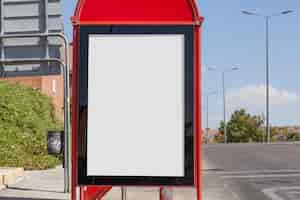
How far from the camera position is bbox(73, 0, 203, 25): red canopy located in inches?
156

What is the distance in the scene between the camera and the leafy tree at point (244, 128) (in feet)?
206

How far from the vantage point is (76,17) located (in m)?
3.96

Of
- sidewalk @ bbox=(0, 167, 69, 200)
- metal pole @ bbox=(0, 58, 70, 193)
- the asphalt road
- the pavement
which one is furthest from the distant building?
the asphalt road

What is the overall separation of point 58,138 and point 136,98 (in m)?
5.42

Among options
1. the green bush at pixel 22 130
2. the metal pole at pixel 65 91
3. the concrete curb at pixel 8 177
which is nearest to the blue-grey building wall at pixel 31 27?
the metal pole at pixel 65 91

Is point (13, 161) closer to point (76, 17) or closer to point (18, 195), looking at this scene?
point (18, 195)

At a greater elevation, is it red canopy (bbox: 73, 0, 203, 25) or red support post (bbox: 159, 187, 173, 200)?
red canopy (bbox: 73, 0, 203, 25)

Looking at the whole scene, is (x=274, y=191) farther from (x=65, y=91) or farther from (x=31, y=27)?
(x=31, y=27)

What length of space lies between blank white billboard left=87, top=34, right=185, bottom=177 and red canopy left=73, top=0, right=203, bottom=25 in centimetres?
12

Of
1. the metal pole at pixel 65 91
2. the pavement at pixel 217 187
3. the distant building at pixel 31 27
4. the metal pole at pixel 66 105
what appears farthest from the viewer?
the distant building at pixel 31 27

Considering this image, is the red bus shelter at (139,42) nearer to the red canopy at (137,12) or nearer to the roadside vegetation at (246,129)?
the red canopy at (137,12)

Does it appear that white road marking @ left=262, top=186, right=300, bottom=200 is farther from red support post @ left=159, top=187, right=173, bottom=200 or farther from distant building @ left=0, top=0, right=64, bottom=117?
red support post @ left=159, top=187, right=173, bottom=200

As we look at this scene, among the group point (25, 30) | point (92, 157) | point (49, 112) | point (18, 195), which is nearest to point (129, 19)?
point (92, 157)

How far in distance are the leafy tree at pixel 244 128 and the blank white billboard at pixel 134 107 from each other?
58.5m
